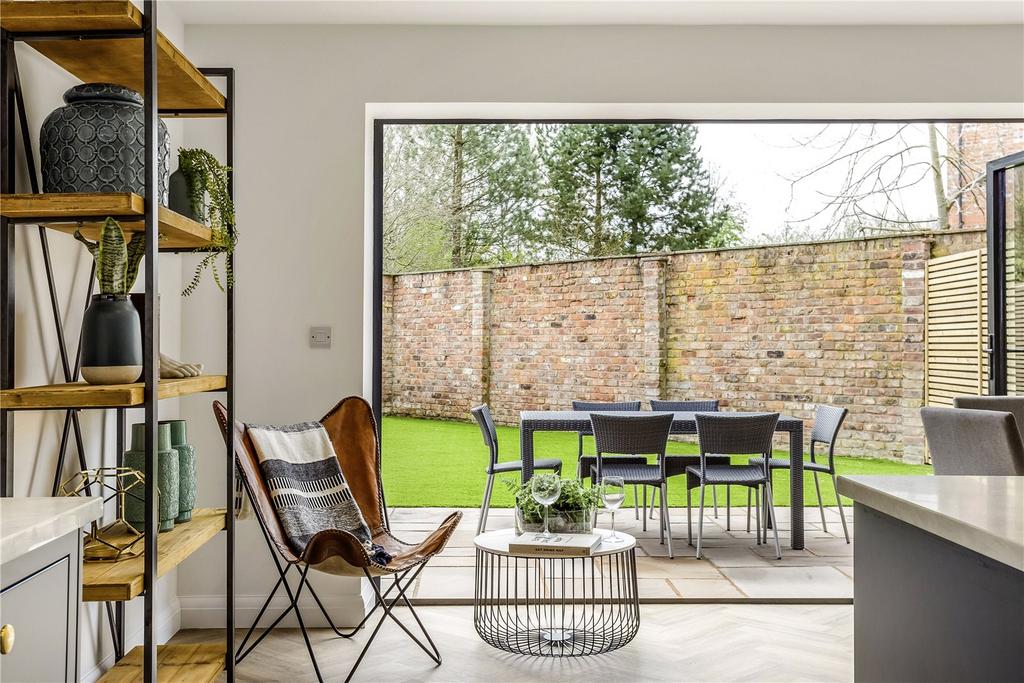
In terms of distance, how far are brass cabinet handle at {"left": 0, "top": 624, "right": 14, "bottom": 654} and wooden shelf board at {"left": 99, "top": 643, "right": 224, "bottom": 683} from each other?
1272mm

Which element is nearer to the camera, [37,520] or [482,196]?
[37,520]

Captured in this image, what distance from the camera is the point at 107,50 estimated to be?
7.63ft

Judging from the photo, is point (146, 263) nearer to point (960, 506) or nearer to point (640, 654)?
point (960, 506)

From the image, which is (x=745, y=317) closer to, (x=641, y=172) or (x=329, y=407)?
(x=641, y=172)

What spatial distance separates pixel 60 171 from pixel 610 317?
6.66 meters

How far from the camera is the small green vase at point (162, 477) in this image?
8.09ft

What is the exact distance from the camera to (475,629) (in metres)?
3.48

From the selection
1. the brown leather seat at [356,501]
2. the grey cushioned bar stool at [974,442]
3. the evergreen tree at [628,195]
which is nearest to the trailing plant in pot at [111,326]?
the brown leather seat at [356,501]

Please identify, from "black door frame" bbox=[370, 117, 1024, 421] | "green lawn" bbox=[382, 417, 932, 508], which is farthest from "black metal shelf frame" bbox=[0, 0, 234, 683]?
"green lawn" bbox=[382, 417, 932, 508]

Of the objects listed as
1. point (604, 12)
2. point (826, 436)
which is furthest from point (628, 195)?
point (604, 12)

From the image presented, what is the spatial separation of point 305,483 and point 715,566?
2462 mm

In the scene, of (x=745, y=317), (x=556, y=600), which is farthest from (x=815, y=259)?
(x=556, y=600)

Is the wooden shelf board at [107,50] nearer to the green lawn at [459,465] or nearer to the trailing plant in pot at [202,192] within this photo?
the trailing plant in pot at [202,192]

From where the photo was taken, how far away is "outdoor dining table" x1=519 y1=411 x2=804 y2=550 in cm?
480
